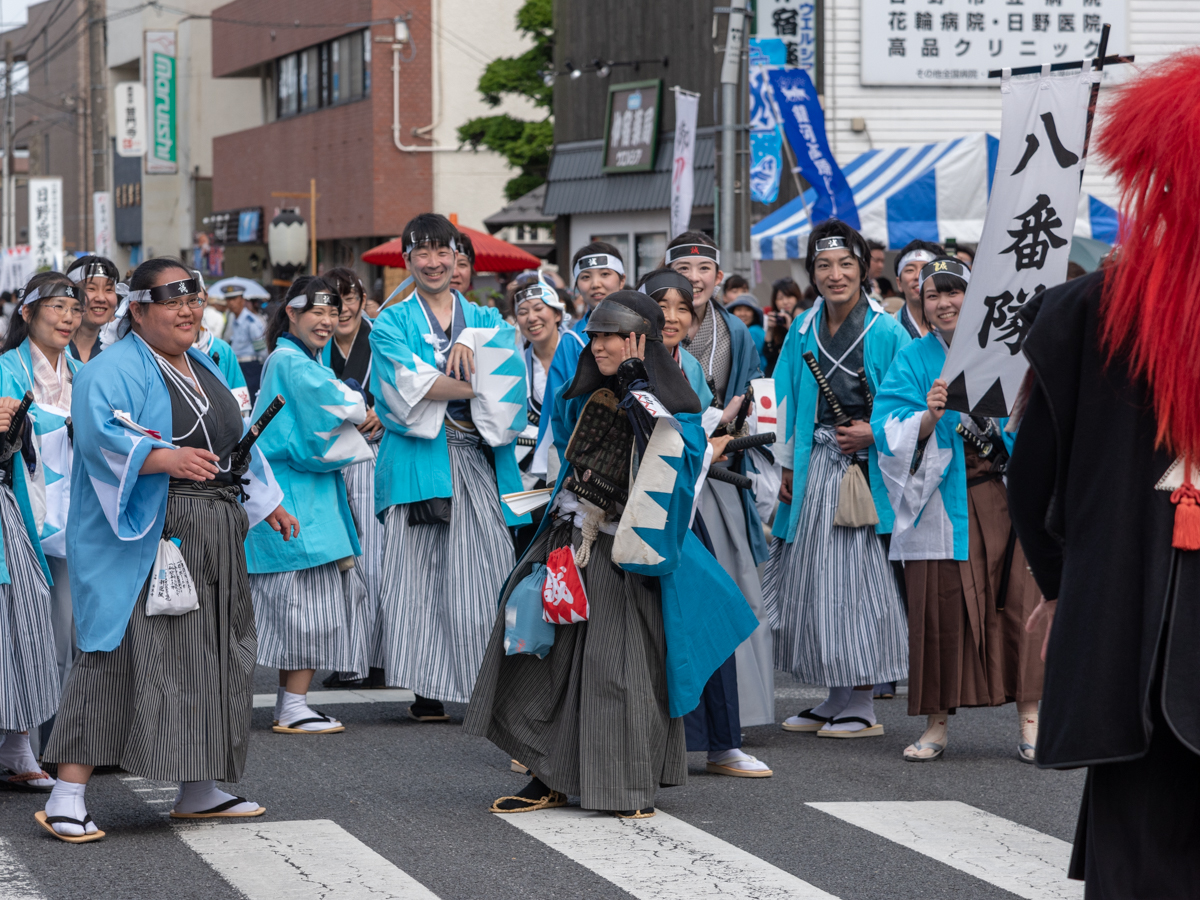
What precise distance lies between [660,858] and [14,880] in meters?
1.85

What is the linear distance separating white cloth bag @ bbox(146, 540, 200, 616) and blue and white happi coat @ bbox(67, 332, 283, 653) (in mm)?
32

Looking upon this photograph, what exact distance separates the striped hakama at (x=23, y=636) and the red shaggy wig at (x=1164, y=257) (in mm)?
4154

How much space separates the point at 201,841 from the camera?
190 inches

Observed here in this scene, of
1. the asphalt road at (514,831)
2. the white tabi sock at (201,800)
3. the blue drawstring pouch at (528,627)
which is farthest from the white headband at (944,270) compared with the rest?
the white tabi sock at (201,800)

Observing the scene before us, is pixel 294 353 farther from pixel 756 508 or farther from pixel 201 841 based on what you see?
pixel 201 841

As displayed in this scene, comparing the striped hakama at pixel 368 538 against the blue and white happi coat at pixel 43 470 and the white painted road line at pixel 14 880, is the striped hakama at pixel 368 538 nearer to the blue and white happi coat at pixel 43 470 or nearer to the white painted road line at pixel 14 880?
the blue and white happi coat at pixel 43 470

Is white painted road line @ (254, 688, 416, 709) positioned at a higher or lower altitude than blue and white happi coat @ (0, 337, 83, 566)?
lower

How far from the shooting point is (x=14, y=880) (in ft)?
14.4

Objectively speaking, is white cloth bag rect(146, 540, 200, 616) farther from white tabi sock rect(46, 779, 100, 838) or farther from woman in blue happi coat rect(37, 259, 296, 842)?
white tabi sock rect(46, 779, 100, 838)

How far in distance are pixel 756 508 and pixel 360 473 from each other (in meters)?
2.65

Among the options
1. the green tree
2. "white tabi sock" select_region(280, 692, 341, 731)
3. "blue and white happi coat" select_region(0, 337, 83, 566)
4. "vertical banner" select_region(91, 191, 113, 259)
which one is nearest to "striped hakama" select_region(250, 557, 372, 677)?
"white tabi sock" select_region(280, 692, 341, 731)

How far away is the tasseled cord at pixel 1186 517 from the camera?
276 centimetres

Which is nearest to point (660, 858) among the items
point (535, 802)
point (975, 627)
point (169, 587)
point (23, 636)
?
point (535, 802)

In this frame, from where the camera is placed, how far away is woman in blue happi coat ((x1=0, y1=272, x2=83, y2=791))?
18.3 feet
